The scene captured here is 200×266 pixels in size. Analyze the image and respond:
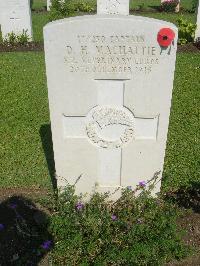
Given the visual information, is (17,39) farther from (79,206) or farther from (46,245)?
(46,245)

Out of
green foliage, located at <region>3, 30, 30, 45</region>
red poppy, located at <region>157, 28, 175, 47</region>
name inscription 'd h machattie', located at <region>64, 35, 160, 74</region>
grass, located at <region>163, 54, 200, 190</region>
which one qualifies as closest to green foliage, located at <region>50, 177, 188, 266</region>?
grass, located at <region>163, 54, 200, 190</region>

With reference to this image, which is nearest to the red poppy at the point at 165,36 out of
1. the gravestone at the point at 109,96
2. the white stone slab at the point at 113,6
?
the gravestone at the point at 109,96

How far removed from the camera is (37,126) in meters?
5.70

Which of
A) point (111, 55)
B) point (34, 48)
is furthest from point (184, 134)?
point (34, 48)

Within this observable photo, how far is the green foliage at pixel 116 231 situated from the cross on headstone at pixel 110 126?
0.38 metres

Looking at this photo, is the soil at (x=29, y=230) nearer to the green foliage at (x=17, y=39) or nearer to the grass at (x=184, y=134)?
the grass at (x=184, y=134)

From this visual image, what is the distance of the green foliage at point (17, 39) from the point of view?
1052cm

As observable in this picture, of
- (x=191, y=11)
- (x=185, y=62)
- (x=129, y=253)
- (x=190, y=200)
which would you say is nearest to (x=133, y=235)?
(x=129, y=253)

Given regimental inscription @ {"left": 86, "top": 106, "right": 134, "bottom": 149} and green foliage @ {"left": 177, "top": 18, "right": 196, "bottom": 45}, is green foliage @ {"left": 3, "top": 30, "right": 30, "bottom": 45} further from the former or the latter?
regimental inscription @ {"left": 86, "top": 106, "right": 134, "bottom": 149}

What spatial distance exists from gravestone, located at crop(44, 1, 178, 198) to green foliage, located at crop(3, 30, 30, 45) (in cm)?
789

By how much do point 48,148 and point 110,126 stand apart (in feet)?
6.45

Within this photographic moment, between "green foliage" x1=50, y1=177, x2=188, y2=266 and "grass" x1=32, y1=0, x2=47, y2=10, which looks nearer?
"green foliage" x1=50, y1=177, x2=188, y2=266

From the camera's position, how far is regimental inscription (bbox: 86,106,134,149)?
3164 millimetres

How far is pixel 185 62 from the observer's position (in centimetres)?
870
